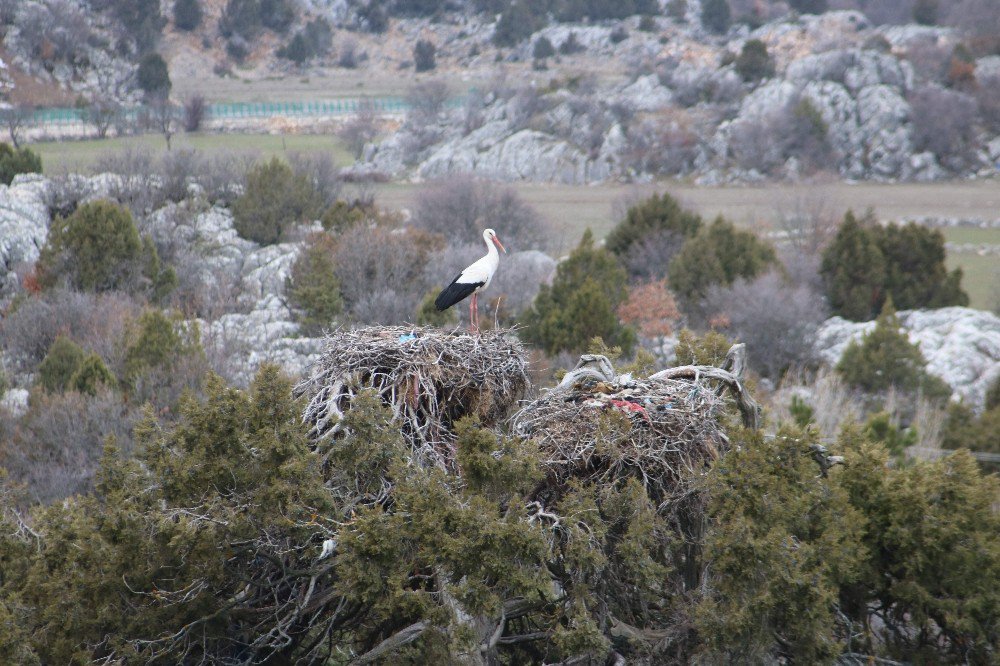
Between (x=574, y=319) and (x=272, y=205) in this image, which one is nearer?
(x=574, y=319)

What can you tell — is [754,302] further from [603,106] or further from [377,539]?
[603,106]

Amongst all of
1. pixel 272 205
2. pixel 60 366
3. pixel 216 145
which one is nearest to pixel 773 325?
pixel 60 366

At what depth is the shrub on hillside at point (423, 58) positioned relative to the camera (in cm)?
10569

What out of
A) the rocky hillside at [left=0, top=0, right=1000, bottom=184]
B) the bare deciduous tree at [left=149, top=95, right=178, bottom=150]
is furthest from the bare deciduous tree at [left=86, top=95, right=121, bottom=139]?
the rocky hillside at [left=0, top=0, right=1000, bottom=184]

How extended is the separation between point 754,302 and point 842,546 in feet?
77.7

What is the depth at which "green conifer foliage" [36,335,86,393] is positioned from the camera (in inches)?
850

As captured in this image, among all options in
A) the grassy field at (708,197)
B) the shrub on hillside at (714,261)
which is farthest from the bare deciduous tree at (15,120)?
the shrub on hillside at (714,261)

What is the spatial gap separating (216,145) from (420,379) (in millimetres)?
60210

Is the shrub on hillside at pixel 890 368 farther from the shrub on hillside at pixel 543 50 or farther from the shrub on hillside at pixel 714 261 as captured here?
the shrub on hillside at pixel 543 50

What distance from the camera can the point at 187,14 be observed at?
98.6m

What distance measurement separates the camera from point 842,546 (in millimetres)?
7594

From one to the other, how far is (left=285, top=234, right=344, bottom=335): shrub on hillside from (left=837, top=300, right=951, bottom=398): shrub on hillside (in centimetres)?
1320

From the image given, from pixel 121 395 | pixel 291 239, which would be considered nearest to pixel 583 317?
pixel 121 395

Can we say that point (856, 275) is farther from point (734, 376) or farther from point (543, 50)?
point (543, 50)
